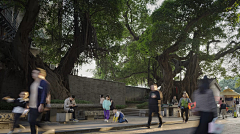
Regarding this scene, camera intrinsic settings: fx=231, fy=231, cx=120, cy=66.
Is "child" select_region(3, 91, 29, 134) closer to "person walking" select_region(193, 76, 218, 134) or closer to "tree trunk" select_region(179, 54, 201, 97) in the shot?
"person walking" select_region(193, 76, 218, 134)

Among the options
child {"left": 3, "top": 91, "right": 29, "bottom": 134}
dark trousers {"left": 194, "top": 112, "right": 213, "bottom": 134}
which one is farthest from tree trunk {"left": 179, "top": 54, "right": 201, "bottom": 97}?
child {"left": 3, "top": 91, "right": 29, "bottom": 134}

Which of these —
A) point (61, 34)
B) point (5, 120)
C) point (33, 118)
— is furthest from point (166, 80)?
point (33, 118)

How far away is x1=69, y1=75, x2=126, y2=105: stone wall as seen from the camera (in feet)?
66.6

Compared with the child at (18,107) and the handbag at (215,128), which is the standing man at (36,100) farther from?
the handbag at (215,128)

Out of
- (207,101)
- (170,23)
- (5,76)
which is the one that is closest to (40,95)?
(207,101)

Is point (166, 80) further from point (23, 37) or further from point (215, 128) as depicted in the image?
point (215, 128)

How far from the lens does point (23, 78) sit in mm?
15250

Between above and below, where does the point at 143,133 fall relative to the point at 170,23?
below

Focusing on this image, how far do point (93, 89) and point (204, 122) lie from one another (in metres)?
17.4

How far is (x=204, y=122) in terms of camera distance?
5418 millimetres

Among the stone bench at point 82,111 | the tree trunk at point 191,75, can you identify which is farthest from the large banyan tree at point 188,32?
the stone bench at point 82,111

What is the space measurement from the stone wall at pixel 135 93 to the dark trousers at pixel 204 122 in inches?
1024

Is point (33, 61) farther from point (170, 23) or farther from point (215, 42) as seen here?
point (215, 42)

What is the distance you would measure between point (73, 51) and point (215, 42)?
19.2 m
